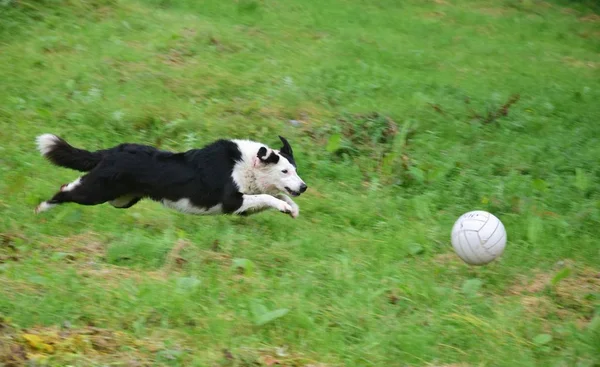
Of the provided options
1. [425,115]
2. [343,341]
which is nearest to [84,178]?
[343,341]

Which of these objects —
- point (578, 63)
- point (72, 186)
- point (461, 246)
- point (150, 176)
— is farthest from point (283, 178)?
point (578, 63)

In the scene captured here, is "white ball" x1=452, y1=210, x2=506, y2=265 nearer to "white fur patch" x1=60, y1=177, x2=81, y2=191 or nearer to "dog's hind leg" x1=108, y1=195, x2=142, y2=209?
"dog's hind leg" x1=108, y1=195, x2=142, y2=209

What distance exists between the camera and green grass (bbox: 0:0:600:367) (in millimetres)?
Answer: 5469

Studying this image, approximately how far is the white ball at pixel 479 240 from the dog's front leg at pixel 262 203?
5.86 feet

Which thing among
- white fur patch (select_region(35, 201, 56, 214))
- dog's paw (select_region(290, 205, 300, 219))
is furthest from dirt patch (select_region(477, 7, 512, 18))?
white fur patch (select_region(35, 201, 56, 214))

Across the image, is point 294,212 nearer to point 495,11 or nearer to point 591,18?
point 495,11

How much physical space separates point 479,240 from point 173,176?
2.99 metres

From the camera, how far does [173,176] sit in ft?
25.2

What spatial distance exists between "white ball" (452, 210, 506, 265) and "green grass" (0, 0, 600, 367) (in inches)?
10.5

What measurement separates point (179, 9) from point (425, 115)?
20.3 feet

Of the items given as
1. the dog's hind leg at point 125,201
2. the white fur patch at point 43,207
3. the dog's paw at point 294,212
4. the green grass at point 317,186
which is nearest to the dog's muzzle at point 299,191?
the dog's paw at point 294,212

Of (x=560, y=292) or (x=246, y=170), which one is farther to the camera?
(x=246, y=170)

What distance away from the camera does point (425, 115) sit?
11320 millimetres

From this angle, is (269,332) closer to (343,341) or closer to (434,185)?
(343,341)
